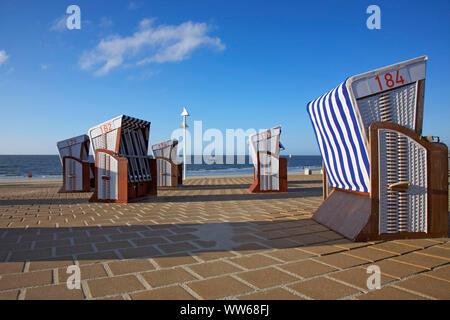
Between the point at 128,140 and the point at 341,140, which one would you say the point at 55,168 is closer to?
the point at 128,140

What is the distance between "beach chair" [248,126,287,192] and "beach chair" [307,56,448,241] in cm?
617

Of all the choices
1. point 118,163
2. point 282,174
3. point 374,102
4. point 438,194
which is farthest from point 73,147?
point 438,194

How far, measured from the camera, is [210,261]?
116 inches

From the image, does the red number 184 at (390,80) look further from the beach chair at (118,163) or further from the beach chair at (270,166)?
the beach chair at (270,166)

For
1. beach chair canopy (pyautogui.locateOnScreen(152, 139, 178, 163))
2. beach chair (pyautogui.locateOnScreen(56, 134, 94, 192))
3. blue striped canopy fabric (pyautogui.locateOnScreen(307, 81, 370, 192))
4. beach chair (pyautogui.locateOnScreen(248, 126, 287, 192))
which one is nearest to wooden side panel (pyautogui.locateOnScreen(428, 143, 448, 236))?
blue striped canopy fabric (pyautogui.locateOnScreen(307, 81, 370, 192))

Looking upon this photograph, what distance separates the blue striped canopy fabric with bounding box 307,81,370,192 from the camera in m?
3.85

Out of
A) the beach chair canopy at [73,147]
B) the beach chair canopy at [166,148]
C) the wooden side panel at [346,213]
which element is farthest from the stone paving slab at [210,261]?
the beach chair canopy at [166,148]

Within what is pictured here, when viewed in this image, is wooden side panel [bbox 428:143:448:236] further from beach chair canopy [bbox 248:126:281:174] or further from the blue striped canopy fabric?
beach chair canopy [bbox 248:126:281:174]

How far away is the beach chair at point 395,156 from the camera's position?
12.2 feet

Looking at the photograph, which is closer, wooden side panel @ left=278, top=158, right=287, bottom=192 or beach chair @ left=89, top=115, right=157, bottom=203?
beach chair @ left=89, top=115, right=157, bottom=203

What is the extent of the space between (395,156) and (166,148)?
36.0 ft

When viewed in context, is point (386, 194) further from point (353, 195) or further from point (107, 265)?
point (107, 265)

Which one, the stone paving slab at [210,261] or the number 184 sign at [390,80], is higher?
the number 184 sign at [390,80]
